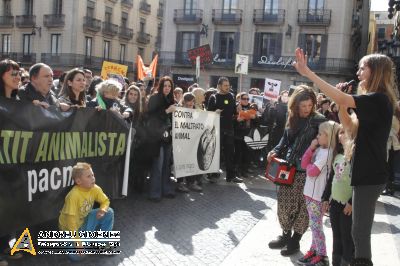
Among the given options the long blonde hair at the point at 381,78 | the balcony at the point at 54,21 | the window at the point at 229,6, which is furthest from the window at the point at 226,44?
the long blonde hair at the point at 381,78

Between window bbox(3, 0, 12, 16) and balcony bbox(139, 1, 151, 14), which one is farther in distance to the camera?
balcony bbox(139, 1, 151, 14)

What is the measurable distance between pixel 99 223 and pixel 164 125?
2805 mm

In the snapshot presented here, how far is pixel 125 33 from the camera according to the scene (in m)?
44.7

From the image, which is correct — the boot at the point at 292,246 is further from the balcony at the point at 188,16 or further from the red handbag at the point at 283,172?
the balcony at the point at 188,16

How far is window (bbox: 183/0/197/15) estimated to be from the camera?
36219 millimetres

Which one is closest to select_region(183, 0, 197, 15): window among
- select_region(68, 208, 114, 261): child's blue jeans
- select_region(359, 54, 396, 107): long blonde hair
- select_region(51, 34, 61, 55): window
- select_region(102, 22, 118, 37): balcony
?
select_region(102, 22, 118, 37): balcony

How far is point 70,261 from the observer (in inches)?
174

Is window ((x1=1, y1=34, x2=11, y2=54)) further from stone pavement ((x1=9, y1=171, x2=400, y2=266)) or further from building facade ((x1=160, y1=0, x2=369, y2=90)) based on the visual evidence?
stone pavement ((x1=9, y1=171, x2=400, y2=266))

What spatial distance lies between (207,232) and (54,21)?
127 ft

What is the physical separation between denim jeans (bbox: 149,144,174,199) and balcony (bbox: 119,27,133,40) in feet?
126

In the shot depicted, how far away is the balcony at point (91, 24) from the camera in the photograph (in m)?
40.4

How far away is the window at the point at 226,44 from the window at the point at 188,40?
2321 millimetres

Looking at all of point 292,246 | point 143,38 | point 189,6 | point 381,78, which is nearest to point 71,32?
point 143,38

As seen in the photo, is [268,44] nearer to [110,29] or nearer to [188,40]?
[188,40]
